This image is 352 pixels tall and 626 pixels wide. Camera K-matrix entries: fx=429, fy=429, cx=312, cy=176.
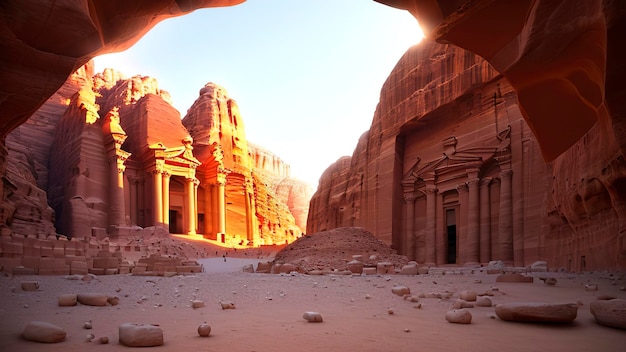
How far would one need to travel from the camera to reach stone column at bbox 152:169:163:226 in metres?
34.0

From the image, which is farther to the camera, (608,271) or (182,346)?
(608,271)

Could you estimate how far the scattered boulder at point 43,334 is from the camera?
418cm

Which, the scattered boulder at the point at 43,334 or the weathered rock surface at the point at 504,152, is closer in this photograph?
the scattered boulder at the point at 43,334

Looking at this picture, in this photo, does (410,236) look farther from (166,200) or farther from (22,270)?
(22,270)

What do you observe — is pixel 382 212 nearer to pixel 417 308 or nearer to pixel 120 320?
pixel 417 308

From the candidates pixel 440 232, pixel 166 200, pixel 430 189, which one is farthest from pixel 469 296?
pixel 166 200

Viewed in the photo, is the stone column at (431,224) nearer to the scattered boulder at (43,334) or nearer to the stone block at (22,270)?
the stone block at (22,270)

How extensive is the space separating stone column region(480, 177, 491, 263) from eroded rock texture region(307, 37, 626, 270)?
55 mm

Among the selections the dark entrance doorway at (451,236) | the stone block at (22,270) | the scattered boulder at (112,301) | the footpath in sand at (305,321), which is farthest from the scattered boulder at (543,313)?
the dark entrance doorway at (451,236)

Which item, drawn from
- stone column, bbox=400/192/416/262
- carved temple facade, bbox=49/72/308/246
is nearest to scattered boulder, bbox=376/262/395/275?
stone column, bbox=400/192/416/262

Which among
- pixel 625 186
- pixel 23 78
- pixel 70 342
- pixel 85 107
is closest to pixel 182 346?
pixel 70 342

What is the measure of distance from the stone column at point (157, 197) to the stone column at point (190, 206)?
299 cm

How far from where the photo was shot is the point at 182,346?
4.02 m

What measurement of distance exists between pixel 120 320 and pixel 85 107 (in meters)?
30.1
